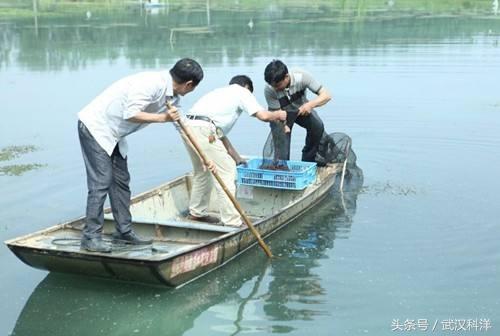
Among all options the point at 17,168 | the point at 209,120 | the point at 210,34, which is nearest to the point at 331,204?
the point at 209,120

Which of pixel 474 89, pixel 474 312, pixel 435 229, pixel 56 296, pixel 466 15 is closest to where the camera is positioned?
pixel 474 312

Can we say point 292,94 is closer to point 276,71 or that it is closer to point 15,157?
point 276,71

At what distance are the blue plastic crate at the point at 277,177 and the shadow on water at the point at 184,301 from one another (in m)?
1.09

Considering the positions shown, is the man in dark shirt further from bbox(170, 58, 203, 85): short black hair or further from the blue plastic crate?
bbox(170, 58, 203, 85): short black hair

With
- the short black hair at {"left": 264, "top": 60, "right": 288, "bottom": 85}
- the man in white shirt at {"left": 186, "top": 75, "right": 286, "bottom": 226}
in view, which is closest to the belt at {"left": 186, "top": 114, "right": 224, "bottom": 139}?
the man in white shirt at {"left": 186, "top": 75, "right": 286, "bottom": 226}

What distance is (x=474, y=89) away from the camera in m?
14.0

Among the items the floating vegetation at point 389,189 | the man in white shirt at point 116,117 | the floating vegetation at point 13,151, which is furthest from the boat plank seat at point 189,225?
the floating vegetation at point 13,151

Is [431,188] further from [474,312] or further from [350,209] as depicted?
[474,312]

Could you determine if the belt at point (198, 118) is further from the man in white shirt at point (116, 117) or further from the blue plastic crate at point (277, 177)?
the blue plastic crate at point (277, 177)

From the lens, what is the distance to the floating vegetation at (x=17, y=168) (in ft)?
29.2

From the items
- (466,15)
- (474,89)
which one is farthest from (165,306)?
(466,15)

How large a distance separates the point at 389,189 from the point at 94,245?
3.96 meters

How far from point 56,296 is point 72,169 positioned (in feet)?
12.5

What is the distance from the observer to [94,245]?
18.1 ft
